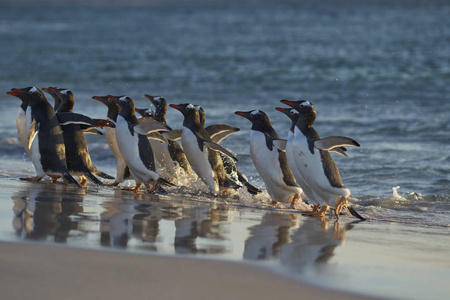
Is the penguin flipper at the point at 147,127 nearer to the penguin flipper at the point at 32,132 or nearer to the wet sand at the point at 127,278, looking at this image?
the penguin flipper at the point at 32,132

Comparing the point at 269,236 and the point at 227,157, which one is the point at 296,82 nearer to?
the point at 227,157

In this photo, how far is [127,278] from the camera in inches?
145

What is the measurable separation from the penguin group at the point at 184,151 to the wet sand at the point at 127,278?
222cm

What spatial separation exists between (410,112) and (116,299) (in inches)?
451

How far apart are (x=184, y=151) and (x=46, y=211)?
218cm

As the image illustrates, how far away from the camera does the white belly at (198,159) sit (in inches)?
274

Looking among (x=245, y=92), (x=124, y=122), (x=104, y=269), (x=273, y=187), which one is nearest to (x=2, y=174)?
(x=124, y=122)

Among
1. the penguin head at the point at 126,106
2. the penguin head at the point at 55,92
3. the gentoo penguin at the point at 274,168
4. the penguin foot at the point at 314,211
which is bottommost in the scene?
the penguin foot at the point at 314,211

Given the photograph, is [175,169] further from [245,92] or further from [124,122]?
[245,92]

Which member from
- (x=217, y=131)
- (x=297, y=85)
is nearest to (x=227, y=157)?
(x=217, y=131)

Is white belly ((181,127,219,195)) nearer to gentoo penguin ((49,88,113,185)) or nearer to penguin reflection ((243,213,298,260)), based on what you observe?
gentoo penguin ((49,88,113,185))

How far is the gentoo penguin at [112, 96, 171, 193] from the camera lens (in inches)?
271

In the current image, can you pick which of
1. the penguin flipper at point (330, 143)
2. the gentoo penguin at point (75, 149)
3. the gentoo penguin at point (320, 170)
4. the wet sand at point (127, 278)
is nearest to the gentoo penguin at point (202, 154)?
the gentoo penguin at point (75, 149)

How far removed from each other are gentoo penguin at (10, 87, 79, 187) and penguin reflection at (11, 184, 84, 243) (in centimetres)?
29
